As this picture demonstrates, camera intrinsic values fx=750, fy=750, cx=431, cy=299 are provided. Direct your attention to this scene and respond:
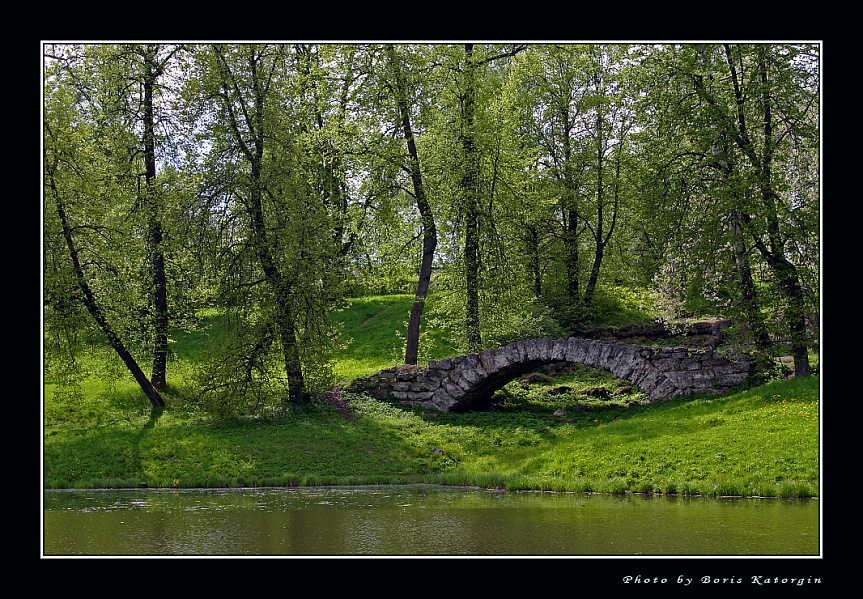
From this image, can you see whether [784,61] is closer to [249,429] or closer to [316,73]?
[316,73]

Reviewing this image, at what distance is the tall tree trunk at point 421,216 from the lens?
25.8 meters

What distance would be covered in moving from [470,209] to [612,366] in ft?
24.2

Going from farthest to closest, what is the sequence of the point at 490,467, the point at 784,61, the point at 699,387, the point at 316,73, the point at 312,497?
the point at 316,73 < the point at 699,387 < the point at 784,61 < the point at 490,467 < the point at 312,497

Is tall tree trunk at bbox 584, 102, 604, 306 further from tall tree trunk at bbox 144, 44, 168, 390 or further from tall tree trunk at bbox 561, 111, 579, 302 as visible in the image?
tall tree trunk at bbox 144, 44, 168, 390

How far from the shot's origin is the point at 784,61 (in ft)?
65.1

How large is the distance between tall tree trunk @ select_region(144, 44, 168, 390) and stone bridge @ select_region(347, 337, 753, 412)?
361 inches

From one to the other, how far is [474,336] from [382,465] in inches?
342

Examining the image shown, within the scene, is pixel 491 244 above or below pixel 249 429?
above

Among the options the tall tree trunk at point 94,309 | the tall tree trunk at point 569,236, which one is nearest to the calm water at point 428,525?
the tall tree trunk at point 94,309

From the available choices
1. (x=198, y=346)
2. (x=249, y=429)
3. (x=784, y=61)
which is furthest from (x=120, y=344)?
(x=784, y=61)

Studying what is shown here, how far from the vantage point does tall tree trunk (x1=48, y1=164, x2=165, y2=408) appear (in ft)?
66.8

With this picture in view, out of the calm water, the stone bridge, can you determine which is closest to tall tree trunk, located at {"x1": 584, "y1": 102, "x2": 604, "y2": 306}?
the stone bridge

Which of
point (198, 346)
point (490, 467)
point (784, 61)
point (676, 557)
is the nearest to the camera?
point (676, 557)

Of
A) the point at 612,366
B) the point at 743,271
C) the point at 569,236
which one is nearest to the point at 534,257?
the point at 569,236
